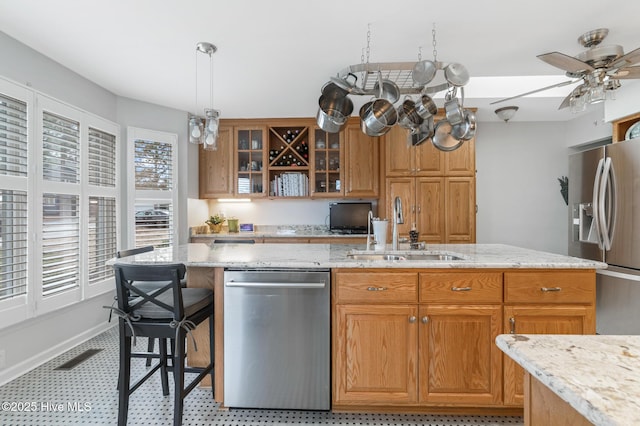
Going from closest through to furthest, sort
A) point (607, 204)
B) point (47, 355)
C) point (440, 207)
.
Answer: point (47, 355)
point (607, 204)
point (440, 207)

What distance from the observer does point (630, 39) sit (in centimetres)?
249

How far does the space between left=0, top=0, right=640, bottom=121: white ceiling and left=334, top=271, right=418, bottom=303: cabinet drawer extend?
1.71 metres

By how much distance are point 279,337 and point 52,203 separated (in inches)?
93.4

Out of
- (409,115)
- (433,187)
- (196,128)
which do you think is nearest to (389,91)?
(409,115)

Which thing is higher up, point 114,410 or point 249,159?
point 249,159

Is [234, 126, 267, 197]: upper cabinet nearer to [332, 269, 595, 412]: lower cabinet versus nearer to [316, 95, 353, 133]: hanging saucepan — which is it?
[316, 95, 353, 133]: hanging saucepan

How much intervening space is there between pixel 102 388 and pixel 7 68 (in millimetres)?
2456

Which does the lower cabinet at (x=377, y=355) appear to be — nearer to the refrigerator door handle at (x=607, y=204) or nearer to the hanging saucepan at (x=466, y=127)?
the hanging saucepan at (x=466, y=127)

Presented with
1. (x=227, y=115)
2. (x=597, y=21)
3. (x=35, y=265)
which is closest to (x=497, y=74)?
(x=597, y=21)

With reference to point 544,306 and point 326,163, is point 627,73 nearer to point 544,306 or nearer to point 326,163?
point 544,306

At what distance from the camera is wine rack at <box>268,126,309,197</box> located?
4512mm

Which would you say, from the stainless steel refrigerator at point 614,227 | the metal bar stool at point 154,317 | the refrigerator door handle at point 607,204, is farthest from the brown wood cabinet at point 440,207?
the metal bar stool at point 154,317

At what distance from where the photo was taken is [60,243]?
9.27 ft

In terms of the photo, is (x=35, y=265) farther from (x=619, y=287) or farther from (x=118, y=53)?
(x=619, y=287)
